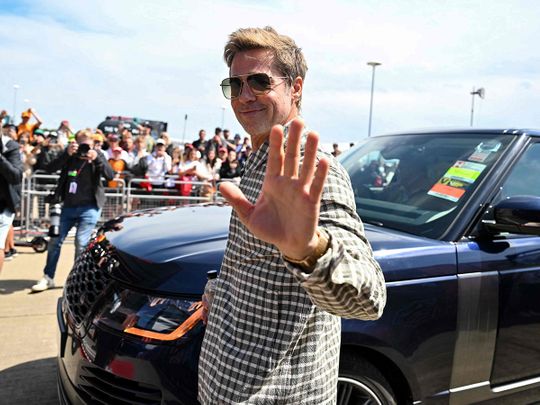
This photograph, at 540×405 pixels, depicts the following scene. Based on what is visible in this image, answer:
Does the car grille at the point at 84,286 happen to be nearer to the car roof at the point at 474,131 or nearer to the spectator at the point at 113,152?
the car roof at the point at 474,131

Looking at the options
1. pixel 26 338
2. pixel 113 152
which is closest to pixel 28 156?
pixel 113 152

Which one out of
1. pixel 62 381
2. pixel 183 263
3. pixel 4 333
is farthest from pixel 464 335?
pixel 4 333

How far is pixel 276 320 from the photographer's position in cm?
A: 133

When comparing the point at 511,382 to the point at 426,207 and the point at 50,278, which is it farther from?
the point at 50,278

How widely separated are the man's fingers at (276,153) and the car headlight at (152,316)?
3.37 ft

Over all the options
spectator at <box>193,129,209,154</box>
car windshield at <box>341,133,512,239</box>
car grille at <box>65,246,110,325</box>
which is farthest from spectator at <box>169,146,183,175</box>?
car grille at <box>65,246,110,325</box>

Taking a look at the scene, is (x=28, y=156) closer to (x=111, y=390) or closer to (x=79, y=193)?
(x=79, y=193)

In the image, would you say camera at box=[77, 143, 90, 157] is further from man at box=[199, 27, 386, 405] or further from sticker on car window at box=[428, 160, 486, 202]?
man at box=[199, 27, 386, 405]

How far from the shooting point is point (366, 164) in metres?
3.55

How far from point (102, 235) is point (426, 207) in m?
1.84

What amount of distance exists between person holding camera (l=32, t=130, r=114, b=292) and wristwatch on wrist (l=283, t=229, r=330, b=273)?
4.83 metres

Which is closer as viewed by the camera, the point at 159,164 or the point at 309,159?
the point at 309,159

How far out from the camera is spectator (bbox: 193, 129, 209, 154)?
12.6m

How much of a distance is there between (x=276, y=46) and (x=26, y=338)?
3.58 meters
